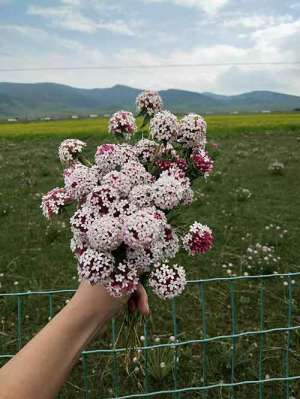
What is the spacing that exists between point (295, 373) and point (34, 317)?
11.9 feet

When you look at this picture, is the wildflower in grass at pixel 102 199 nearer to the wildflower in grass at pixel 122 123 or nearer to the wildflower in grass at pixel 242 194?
the wildflower in grass at pixel 122 123

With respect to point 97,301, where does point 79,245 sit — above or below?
above

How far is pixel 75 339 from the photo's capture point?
1.86m

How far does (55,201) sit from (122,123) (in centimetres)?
67

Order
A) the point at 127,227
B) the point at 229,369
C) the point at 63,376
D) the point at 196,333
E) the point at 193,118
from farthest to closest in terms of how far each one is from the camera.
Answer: the point at 196,333
the point at 229,369
the point at 193,118
the point at 127,227
the point at 63,376

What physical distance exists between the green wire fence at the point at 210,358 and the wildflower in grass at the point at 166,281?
6.78 ft

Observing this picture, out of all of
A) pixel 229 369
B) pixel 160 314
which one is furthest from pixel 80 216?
pixel 160 314

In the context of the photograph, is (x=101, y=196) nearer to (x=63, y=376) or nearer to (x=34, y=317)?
(x=63, y=376)

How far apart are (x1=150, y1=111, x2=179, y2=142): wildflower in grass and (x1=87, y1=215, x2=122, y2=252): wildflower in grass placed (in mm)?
792

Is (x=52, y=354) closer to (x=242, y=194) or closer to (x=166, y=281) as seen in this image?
(x=166, y=281)

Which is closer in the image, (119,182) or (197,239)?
(119,182)

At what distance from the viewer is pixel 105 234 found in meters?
2.08

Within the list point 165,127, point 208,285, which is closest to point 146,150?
point 165,127

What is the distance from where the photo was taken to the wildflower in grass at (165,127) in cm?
274
